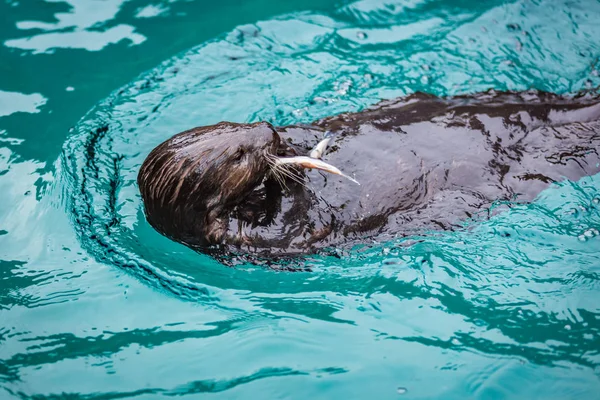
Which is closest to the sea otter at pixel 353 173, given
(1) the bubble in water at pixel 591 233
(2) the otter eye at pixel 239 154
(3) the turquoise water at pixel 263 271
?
(2) the otter eye at pixel 239 154

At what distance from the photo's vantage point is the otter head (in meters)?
3.55

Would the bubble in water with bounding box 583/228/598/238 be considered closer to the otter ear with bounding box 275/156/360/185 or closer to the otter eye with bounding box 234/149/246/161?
the otter ear with bounding box 275/156/360/185

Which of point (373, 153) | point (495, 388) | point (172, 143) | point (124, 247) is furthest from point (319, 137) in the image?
point (495, 388)

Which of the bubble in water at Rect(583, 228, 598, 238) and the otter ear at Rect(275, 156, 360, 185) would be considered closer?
the otter ear at Rect(275, 156, 360, 185)

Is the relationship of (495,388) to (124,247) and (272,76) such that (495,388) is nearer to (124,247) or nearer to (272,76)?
(124,247)

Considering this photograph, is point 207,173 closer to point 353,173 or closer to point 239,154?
point 239,154

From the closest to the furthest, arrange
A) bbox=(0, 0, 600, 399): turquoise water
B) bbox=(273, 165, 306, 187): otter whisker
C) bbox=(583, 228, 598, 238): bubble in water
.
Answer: bbox=(0, 0, 600, 399): turquoise water, bbox=(273, 165, 306, 187): otter whisker, bbox=(583, 228, 598, 238): bubble in water

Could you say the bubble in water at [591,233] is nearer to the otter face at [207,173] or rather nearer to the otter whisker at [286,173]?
the otter whisker at [286,173]

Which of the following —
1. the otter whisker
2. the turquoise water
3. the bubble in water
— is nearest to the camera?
the turquoise water

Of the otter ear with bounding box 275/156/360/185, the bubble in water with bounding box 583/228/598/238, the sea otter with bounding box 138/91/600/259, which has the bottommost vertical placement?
the bubble in water with bounding box 583/228/598/238

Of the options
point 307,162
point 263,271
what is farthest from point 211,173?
point 263,271

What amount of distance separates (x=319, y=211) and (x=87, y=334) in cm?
187

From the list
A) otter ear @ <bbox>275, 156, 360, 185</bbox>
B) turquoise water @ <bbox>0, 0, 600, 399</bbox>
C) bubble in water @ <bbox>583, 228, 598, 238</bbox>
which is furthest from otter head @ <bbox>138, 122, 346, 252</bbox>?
bubble in water @ <bbox>583, 228, 598, 238</bbox>

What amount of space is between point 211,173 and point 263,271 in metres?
0.92
